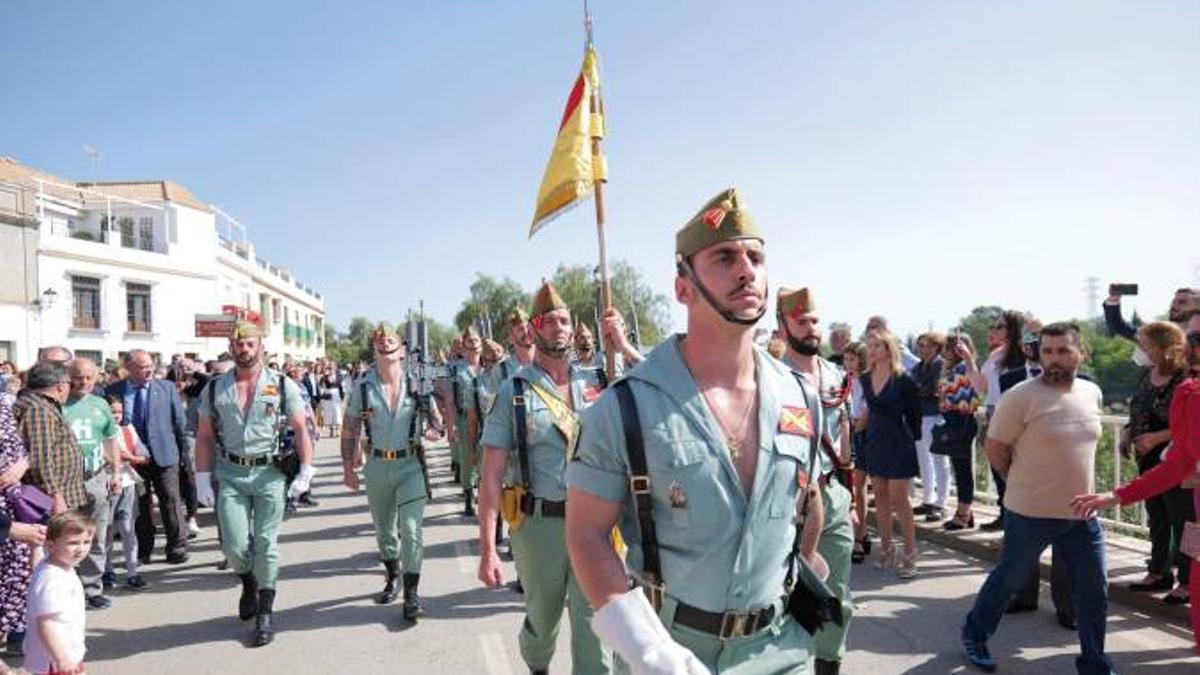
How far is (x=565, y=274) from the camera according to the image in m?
60.7

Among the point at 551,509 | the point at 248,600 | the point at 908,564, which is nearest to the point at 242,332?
the point at 248,600

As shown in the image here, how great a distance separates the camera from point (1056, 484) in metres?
4.16

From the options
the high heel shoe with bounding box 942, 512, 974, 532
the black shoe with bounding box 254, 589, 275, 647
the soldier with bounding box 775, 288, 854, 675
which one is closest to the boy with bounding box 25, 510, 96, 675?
the black shoe with bounding box 254, 589, 275, 647

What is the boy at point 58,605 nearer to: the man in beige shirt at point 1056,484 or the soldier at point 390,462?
the soldier at point 390,462

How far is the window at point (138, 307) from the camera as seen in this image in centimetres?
3644

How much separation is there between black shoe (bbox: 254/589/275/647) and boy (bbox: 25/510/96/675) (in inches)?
77.0

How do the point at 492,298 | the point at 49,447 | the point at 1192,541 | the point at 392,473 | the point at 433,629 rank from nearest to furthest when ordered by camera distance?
the point at 1192,541 → the point at 49,447 → the point at 433,629 → the point at 392,473 → the point at 492,298

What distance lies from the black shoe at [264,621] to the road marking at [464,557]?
6.49 feet

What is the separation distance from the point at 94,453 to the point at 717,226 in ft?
21.0

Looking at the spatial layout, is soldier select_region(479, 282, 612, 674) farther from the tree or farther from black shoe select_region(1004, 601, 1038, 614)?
the tree

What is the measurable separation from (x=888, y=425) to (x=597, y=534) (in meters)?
5.07

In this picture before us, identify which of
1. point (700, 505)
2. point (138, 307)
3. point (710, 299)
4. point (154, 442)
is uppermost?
point (138, 307)

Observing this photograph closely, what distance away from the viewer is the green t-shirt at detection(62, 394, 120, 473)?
6.31m

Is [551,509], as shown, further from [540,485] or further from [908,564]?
[908,564]
